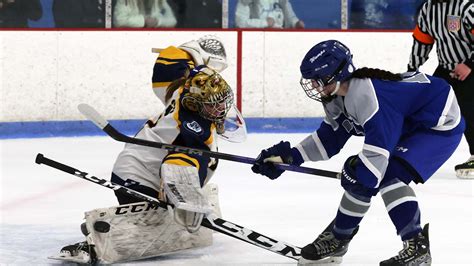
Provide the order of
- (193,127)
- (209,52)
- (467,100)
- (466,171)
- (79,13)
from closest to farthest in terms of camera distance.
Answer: (193,127)
(209,52)
(466,171)
(467,100)
(79,13)

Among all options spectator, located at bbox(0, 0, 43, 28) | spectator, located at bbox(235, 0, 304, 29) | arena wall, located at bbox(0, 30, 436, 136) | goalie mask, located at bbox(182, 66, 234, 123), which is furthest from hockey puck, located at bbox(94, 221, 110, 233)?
spectator, located at bbox(235, 0, 304, 29)

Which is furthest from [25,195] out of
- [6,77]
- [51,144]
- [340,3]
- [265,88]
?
[340,3]

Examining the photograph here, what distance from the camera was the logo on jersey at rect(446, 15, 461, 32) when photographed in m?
5.11

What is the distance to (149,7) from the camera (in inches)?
265

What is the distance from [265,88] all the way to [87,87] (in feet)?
3.51

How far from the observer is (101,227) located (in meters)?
3.12

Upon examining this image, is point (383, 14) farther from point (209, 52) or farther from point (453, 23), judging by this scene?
point (209, 52)

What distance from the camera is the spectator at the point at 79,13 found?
257 inches

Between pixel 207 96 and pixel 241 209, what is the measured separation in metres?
1.04

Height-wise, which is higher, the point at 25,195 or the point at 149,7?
the point at 149,7

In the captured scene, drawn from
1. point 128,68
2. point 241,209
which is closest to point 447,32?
point 241,209

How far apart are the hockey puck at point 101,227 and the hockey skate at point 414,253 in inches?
30.3

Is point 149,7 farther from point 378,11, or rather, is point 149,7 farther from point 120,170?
point 120,170

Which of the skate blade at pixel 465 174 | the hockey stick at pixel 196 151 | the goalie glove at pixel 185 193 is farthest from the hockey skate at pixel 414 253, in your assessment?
the skate blade at pixel 465 174
